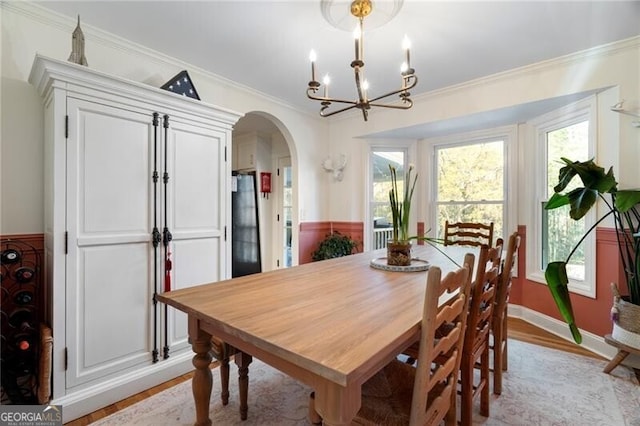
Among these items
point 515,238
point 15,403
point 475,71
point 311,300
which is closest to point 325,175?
point 475,71

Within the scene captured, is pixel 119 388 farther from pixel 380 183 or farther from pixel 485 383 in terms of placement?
pixel 380 183

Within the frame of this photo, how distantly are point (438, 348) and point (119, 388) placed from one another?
6.35 feet

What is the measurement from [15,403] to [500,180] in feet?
Answer: 14.6

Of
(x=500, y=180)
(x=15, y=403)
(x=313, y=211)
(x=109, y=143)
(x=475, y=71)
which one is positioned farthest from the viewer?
(x=313, y=211)

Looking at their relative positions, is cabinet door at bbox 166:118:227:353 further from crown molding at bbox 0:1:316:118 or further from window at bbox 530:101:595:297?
window at bbox 530:101:595:297

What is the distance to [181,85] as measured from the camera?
224cm

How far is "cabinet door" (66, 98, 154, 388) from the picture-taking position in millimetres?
1681

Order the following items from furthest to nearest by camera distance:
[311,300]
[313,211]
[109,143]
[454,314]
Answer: [313,211] → [109,143] → [311,300] → [454,314]

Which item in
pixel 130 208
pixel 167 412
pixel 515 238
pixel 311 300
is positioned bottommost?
pixel 167 412

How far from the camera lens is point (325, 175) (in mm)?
4238

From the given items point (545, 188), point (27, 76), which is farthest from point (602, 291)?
point (27, 76)

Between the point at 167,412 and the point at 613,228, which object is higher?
the point at 613,228

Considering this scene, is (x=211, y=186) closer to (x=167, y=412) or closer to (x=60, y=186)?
(x=60, y=186)

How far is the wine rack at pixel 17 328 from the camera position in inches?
64.0
